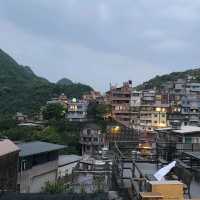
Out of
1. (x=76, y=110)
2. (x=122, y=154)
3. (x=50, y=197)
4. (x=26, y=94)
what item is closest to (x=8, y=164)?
(x=122, y=154)

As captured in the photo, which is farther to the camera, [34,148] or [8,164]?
[34,148]

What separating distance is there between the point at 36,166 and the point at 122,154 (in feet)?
66.1

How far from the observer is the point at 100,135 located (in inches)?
2482

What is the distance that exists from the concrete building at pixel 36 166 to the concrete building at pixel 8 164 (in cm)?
206

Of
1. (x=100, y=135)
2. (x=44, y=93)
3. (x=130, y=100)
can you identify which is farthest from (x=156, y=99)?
(x=44, y=93)

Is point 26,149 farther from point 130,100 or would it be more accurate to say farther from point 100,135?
point 130,100

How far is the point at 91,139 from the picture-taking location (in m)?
61.8

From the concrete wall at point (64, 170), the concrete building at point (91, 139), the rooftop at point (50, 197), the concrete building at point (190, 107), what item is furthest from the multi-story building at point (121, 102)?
the rooftop at point (50, 197)

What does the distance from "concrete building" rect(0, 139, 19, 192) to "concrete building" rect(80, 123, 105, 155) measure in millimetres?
36245

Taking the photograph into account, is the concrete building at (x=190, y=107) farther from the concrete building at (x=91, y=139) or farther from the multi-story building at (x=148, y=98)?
the concrete building at (x=91, y=139)

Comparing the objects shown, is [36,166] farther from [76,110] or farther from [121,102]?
[121,102]

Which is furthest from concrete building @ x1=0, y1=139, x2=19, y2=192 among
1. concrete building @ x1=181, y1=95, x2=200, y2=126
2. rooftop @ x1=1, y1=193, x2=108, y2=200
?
concrete building @ x1=181, y1=95, x2=200, y2=126

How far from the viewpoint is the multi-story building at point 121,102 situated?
258 feet

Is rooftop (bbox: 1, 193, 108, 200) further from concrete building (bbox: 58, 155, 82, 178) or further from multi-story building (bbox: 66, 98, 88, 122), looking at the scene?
multi-story building (bbox: 66, 98, 88, 122)
